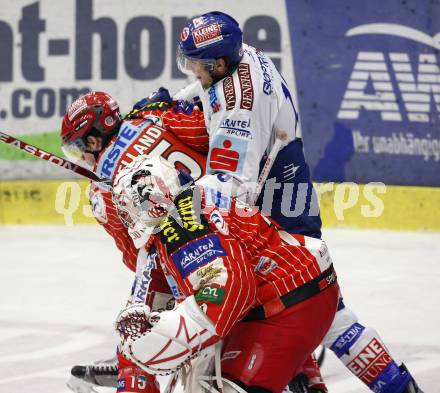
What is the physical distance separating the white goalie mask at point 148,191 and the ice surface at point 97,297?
5.59 ft

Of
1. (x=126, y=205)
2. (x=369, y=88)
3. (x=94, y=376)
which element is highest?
(x=369, y=88)

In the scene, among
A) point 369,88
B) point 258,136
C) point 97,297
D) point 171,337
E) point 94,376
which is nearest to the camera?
point 171,337

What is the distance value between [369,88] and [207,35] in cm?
435

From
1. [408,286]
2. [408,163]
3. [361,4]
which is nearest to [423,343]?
[408,286]

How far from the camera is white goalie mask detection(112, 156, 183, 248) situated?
2.98m

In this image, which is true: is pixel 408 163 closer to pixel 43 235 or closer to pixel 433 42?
pixel 433 42

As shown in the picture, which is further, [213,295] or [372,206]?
[372,206]

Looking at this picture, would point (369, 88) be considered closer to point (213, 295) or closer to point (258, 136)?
point (258, 136)

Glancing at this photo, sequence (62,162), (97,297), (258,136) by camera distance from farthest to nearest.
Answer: (97,297) < (62,162) < (258,136)

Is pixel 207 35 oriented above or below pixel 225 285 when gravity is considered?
above

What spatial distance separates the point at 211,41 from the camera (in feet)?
12.6

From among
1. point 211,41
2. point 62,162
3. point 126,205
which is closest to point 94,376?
point 62,162

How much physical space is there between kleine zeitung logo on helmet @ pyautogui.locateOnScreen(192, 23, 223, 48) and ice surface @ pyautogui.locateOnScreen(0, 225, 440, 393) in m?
1.57

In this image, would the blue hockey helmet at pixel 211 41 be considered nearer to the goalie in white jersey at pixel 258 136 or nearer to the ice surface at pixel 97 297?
the goalie in white jersey at pixel 258 136
